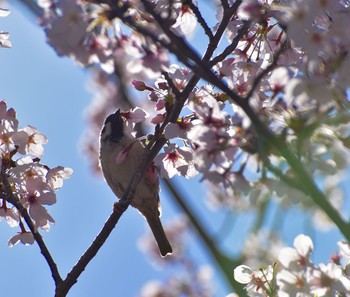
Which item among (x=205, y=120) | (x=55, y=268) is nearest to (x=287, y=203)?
(x=205, y=120)

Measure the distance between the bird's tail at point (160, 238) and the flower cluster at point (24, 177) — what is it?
6.88 ft

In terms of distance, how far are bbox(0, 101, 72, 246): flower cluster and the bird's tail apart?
2.10 meters


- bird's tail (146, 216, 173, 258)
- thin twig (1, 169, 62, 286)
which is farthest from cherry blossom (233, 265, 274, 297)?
bird's tail (146, 216, 173, 258)

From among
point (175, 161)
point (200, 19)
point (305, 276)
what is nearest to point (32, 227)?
point (175, 161)

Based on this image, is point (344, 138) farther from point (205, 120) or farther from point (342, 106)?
point (205, 120)

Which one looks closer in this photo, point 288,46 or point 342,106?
point 342,106

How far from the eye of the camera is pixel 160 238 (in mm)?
5332

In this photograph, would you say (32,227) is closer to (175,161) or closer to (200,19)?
(175,161)

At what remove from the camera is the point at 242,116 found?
7.48 ft

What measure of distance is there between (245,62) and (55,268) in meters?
1.40

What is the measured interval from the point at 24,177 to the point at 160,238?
7.63 ft

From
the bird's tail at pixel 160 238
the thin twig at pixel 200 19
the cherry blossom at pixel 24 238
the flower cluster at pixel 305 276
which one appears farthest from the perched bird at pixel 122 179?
the flower cluster at pixel 305 276

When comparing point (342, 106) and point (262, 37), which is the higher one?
point (262, 37)

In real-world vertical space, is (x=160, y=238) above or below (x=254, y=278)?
above
